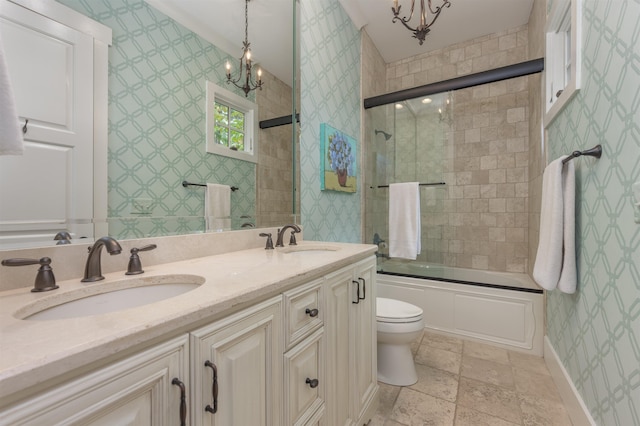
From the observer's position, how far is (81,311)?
78 cm

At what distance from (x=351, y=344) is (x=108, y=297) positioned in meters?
0.96

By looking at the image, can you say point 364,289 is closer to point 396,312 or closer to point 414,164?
point 396,312

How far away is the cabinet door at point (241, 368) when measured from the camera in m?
0.63

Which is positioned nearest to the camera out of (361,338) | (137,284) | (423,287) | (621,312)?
(137,284)

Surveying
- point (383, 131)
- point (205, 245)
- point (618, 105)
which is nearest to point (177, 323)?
point (205, 245)

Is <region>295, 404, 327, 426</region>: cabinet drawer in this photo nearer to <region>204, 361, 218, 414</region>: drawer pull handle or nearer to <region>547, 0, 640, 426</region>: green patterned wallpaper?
<region>204, 361, 218, 414</region>: drawer pull handle

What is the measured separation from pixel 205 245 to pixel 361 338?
87 centimetres

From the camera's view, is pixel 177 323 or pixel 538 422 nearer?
pixel 177 323

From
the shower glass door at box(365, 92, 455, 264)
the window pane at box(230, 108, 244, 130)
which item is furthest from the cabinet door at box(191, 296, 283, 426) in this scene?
the shower glass door at box(365, 92, 455, 264)

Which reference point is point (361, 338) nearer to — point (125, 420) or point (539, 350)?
point (125, 420)

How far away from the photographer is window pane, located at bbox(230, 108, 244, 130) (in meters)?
1.46

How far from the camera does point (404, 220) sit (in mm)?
2807

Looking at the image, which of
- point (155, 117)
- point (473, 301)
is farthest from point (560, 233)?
point (155, 117)

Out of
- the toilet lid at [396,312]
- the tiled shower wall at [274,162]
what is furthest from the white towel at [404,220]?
the tiled shower wall at [274,162]
